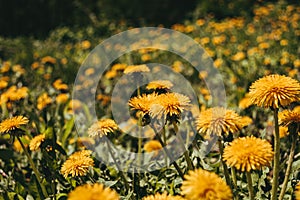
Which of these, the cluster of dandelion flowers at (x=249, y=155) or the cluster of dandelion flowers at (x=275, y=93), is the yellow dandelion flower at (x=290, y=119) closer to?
the cluster of dandelion flowers at (x=275, y=93)

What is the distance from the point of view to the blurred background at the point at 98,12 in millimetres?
7938

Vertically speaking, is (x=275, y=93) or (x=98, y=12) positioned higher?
(x=98, y=12)

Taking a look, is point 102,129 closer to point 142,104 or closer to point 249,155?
point 142,104

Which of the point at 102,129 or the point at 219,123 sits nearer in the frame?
the point at 219,123

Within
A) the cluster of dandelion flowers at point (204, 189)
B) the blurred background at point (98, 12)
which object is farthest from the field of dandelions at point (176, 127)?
the blurred background at point (98, 12)

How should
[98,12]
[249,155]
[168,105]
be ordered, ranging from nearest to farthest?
[249,155] < [168,105] < [98,12]

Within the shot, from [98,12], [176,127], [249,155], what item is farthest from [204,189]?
[98,12]

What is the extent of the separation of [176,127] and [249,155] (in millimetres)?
379

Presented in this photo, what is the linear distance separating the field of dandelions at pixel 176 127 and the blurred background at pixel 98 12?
134 cm

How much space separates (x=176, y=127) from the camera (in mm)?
1451

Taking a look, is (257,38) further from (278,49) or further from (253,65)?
(253,65)

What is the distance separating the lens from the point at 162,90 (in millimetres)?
1738

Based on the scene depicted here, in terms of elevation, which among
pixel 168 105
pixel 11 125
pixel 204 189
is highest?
pixel 11 125

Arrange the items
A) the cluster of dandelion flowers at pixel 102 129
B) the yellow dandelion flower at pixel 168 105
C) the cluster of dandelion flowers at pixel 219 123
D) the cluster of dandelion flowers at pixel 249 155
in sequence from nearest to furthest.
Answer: the cluster of dandelion flowers at pixel 249 155 → the cluster of dandelion flowers at pixel 219 123 → the yellow dandelion flower at pixel 168 105 → the cluster of dandelion flowers at pixel 102 129
